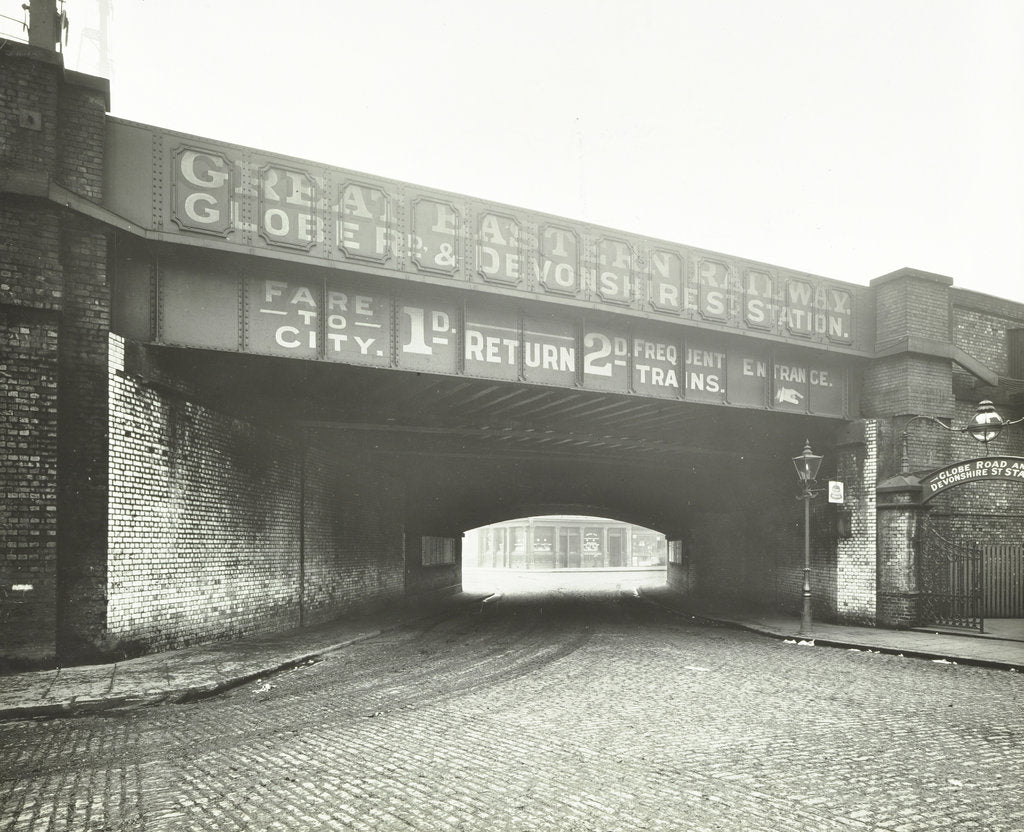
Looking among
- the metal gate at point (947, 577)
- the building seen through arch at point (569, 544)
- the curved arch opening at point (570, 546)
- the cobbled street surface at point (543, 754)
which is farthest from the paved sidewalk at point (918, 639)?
the building seen through arch at point (569, 544)

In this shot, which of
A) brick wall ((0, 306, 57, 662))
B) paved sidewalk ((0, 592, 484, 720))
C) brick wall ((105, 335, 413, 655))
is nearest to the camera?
paved sidewalk ((0, 592, 484, 720))

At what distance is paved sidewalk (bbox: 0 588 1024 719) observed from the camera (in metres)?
7.99

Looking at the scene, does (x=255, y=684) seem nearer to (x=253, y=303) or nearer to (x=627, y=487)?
(x=253, y=303)

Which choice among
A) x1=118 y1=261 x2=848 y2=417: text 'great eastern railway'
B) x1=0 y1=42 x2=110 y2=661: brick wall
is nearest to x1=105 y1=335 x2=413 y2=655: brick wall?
x1=0 y1=42 x2=110 y2=661: brick wall

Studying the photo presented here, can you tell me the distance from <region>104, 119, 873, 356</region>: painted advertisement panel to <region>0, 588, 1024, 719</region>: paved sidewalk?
19.0 ft

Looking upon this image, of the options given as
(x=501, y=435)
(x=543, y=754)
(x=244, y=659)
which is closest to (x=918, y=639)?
(x=501, y=435)

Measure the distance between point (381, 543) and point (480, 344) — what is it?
1052 cm

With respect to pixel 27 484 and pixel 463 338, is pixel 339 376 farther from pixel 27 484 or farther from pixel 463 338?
pixel 27 484

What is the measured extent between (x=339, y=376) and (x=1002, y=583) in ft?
A: 51.7

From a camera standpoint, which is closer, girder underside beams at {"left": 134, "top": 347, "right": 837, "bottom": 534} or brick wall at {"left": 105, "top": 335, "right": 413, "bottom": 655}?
brick wall at {"left": 105, "top": 335, "right": 413, "bottom": 655}

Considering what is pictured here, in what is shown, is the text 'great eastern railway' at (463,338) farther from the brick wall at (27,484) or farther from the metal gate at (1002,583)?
the metal gate at (1002,583)

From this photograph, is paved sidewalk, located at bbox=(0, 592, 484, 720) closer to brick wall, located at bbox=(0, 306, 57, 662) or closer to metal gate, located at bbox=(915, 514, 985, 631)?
brick wall, located at bbox=(0, 306, 57, 662)

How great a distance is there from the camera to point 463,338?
40.9ft

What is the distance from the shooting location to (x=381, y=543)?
2138 cm
